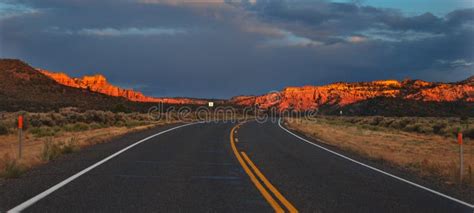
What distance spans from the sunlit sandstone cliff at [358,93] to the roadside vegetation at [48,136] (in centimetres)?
10038

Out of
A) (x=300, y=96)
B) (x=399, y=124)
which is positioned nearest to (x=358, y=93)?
(x=300, y=96)

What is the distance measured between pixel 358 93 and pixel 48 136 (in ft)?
441

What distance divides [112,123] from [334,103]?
4709 inches

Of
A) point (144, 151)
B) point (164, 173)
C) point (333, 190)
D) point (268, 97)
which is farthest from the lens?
point (268, 97)

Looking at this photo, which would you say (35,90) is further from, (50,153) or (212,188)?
(212,188)

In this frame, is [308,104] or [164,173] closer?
[164,173]

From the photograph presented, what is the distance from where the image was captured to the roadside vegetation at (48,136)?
13170 mm

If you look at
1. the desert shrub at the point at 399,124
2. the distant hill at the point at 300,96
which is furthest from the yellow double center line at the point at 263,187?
the distant hill at the point at 300,96

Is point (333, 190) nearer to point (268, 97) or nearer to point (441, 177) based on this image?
point (441, 177)

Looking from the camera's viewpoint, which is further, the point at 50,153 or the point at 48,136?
the point at 48,136

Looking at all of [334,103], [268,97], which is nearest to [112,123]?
[334,103]

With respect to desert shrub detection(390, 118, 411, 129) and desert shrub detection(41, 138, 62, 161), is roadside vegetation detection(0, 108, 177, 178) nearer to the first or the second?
desert shrub detection(41, 138, 62, 161)

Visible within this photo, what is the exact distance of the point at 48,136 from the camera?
27.4m

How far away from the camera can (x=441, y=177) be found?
12500 mm
